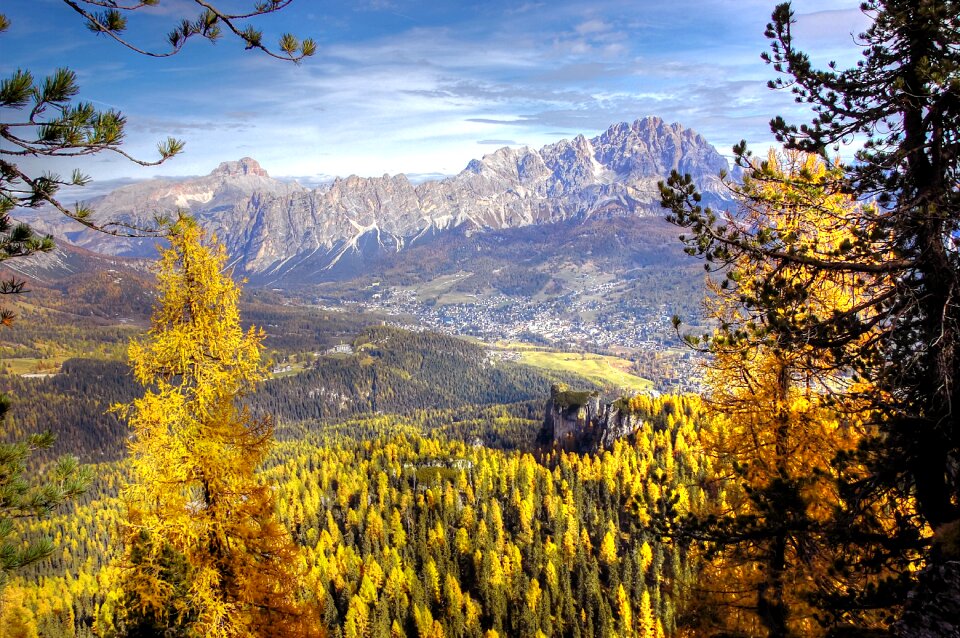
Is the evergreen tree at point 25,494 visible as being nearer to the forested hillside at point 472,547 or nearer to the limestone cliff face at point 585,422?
the forested hillside at point 472,547

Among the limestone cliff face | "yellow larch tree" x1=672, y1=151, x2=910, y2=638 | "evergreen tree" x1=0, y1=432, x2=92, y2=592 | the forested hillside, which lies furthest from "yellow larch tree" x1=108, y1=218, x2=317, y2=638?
the limestone cliff face

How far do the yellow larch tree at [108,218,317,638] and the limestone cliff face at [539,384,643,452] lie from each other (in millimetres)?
113447

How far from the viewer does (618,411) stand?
123625mm

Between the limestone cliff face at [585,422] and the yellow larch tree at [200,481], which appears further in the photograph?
the limestone cliff face at [585,422]

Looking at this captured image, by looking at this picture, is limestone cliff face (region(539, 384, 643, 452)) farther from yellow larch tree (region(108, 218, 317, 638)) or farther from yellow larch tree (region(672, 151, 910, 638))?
yellow larch tree (region(108, 218, 317, 638))

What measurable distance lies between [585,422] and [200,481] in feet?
408

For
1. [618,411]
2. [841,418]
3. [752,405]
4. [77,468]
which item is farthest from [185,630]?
[618,411]

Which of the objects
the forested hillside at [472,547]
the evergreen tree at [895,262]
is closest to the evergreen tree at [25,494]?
the evergreen tree at [895,262]

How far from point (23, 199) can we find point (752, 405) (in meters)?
15.3

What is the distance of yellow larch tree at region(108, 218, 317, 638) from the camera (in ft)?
42.8

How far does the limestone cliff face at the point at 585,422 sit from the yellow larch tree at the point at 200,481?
113 meters

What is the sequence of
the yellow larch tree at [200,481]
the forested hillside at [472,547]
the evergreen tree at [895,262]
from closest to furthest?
the evergreen tree at [895,262] < the yellow larch tree at [200,481] < the forested hillside at [472,547]

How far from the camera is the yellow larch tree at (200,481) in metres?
13.1

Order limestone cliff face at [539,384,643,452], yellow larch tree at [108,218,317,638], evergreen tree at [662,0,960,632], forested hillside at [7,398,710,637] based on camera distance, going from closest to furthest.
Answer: evergreen tree at [662,0,960,632]
yellow larch tree at [108,218,317,638]
forested hillside at [7,398,710,637]
limestone cliff face at [539,384,643,452]
